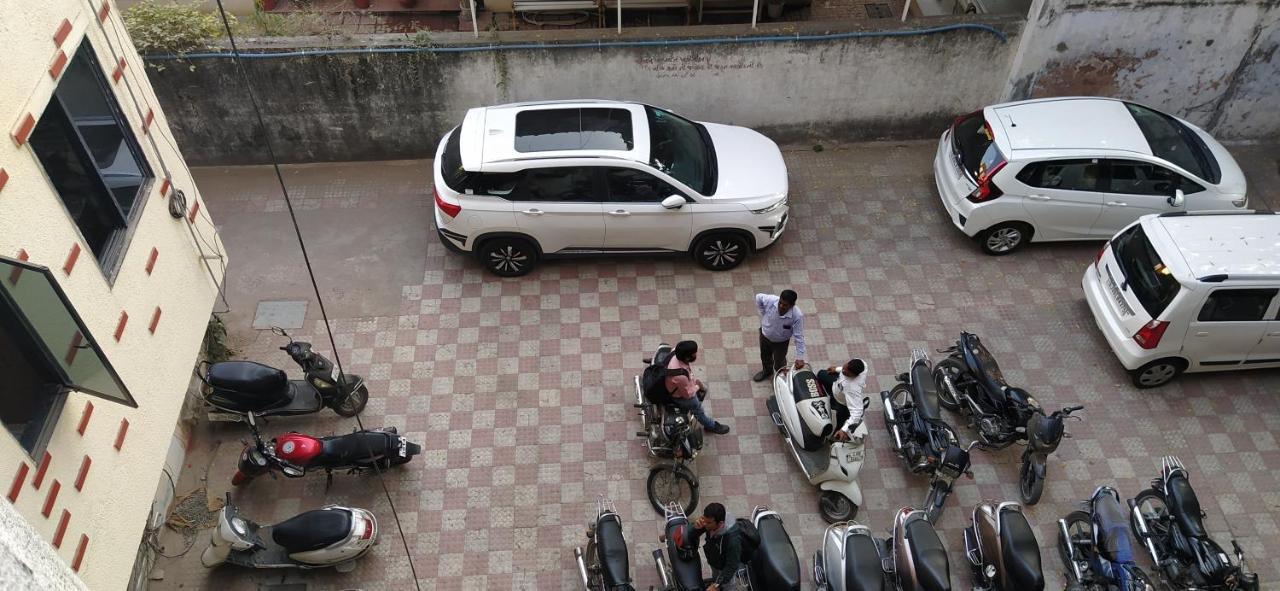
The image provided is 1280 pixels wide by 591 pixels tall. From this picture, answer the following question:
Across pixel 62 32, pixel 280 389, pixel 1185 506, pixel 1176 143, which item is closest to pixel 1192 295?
pixel 1185 506

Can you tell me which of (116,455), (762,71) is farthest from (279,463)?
(762,71)

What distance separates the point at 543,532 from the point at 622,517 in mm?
771

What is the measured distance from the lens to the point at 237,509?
865 centimetres

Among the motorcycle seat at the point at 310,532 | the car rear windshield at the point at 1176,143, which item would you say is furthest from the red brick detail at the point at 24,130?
the car rear windshield at the point at 1176,143

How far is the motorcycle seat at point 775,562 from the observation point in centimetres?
719

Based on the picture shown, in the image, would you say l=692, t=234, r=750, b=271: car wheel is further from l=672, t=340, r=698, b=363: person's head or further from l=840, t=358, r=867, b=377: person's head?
l=840, t=358, r=867, b=377: person's head

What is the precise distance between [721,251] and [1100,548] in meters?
4.97

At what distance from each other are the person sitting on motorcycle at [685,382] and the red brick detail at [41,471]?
479 cm

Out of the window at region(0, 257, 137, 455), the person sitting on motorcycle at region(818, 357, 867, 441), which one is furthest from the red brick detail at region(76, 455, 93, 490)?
the person sitting on motorcycle at region(818, 357, 867, 441)

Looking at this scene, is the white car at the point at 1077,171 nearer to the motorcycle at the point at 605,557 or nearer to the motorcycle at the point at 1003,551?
the motorcycle at the point at 1003,551

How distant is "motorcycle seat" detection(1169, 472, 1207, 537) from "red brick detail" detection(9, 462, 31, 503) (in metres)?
8.96

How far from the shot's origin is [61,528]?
5520 millimetres

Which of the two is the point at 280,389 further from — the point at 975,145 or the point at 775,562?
the point at 975,145

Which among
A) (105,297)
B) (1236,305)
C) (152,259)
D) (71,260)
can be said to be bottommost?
(1236,305)
